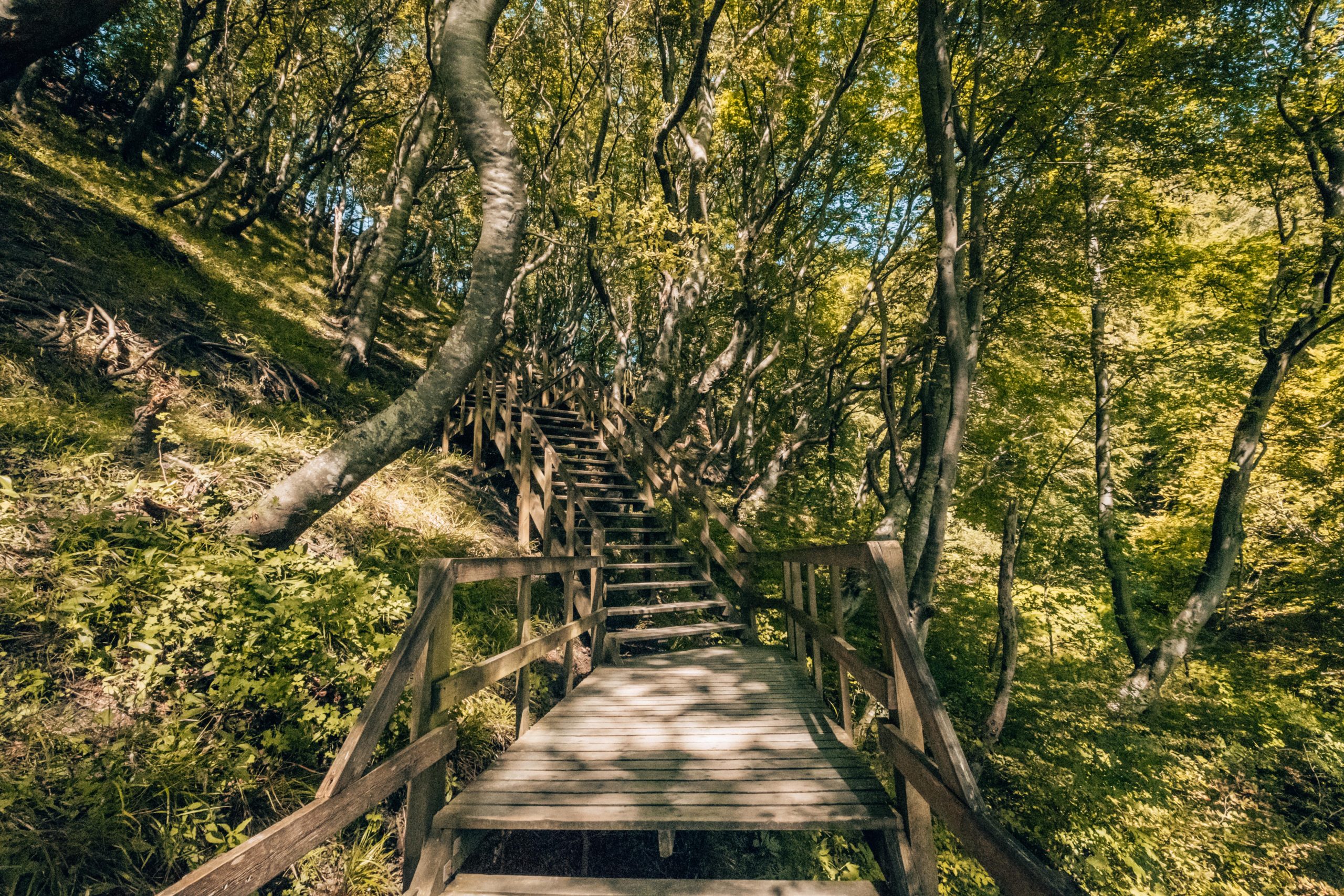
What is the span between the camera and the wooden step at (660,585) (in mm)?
5742

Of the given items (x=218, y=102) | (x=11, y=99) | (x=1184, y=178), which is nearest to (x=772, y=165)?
(x=1184, y=178)

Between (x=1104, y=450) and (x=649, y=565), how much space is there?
9.85 metres

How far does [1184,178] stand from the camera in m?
7.52

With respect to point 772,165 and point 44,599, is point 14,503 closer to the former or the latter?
point 44,599

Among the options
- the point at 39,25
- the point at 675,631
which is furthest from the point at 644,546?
the point at 39,25

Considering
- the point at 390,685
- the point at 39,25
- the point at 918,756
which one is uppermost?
the point at 39,25

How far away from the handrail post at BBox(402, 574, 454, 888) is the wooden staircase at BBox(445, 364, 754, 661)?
2.73 metres

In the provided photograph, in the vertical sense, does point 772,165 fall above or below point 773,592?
above

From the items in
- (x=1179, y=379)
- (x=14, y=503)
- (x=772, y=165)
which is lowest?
(x=14, y=503)

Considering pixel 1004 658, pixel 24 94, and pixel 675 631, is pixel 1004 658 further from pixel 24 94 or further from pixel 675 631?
pixel 24 94

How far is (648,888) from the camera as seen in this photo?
7.20 ft

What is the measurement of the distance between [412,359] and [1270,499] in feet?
60.5

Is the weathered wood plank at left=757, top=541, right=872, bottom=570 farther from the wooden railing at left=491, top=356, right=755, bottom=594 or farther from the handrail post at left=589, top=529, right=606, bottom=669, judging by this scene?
the handrail post at left=589, top=529, right=606, bottom=669

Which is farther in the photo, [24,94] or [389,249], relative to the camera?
[24,94]
